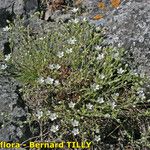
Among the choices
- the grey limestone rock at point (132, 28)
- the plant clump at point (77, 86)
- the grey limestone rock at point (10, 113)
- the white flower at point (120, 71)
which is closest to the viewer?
the grey limestone rock at point (10, 113)

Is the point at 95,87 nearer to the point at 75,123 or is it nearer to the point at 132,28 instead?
the point at 75,123

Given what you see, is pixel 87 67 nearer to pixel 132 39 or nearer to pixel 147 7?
pixel 132 39

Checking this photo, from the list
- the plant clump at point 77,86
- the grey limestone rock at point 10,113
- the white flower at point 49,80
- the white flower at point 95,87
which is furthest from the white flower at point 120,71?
the grey limestone rock at point 10,113

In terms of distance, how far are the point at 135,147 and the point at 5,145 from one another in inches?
54.0

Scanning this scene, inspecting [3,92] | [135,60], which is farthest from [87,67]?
[3,92]

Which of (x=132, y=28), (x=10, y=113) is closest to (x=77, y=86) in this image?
(x=10, y=113)

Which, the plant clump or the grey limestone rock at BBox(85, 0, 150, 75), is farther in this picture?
the grey limestone rock at BBox(85, 0, 150, 75)

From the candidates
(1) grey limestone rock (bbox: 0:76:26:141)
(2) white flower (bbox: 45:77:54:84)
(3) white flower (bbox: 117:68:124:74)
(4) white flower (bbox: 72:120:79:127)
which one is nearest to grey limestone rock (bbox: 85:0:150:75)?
(3) white flower (bbox: 117:68:124:74)

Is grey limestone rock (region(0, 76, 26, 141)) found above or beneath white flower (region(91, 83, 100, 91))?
beneath

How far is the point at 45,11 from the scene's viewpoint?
5594 mm

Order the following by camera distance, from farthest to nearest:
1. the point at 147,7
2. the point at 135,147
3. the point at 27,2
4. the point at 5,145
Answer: the point at 27,2
the point at 147,7
the point at 135,147
the point at 5,145

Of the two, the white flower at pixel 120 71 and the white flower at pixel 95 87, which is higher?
the white flower at pixel 120 71

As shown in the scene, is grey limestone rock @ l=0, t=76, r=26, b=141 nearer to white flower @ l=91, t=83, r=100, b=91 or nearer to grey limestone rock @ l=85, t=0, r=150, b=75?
white flower @ l=91, t=83, r=100, b=91

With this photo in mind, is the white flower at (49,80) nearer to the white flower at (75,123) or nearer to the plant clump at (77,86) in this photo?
the plant clump at (77,86)
